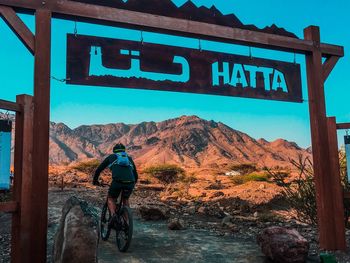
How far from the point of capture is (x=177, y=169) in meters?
31.5

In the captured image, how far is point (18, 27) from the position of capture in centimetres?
478

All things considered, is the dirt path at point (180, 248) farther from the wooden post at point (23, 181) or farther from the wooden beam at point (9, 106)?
the wooden beam at point (9, 106)

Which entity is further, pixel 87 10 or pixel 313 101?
pixel 313 101

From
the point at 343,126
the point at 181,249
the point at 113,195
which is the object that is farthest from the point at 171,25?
the point at 181,249

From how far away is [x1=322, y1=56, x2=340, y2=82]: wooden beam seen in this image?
6809 millimetres

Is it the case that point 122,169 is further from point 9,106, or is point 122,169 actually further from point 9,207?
point 9,106

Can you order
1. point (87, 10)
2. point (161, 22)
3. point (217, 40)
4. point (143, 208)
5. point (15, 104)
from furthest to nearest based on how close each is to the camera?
point (143, 208) → point (217, 40) → point (161, 22) → point (87, 10) → point (15, 104)

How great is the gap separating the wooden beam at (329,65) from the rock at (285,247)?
8.83 feet

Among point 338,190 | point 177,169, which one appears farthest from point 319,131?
point 177,169

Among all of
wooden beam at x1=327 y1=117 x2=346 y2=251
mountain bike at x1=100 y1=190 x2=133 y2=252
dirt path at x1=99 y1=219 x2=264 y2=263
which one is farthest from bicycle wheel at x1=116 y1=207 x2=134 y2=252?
wooden beam at x1=327 y1=117 x2=346 y2=251

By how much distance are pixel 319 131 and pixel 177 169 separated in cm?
2521

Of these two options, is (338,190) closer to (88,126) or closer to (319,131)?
(319,131)

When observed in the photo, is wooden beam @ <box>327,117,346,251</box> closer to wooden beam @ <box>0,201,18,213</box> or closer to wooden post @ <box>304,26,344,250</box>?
wooden post @ <box>304,26,344,250</box>

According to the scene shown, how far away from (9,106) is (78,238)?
63.2 inches
